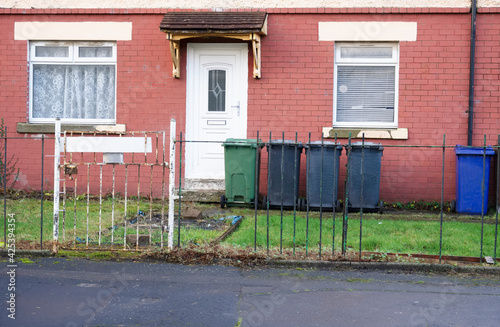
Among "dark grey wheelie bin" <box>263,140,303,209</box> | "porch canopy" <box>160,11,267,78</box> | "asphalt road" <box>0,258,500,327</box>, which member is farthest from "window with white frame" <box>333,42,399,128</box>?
"asphalt road" <box>0,258,500,327</box>

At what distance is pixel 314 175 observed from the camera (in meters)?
9.45

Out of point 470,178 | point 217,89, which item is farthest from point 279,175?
point 470,178

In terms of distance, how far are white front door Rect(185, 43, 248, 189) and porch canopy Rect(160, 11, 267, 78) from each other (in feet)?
1.52

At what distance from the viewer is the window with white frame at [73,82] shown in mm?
11070

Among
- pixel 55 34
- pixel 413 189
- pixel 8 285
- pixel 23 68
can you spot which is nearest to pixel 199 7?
pixel 55 34

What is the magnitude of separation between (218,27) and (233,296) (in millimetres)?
6053

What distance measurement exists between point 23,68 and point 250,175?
4.74m

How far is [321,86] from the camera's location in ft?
34.8

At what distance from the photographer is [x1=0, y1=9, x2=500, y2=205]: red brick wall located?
1037 centimetres

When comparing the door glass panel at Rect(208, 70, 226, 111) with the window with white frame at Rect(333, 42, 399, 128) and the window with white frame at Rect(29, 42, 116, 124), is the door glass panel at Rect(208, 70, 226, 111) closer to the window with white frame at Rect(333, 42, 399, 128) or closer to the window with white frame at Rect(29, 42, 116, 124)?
the window with white frame at Rect(29, 42, 116, 124)

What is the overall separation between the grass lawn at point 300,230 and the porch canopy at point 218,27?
279 centimetres

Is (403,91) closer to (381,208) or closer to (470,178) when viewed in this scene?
(470,178)

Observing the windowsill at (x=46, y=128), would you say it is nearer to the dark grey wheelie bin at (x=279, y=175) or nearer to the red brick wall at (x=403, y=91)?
the red brick wall at (x=403, y=91)

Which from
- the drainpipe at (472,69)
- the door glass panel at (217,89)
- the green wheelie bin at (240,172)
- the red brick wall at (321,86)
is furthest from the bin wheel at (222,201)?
the drainpipe at (472,69)
